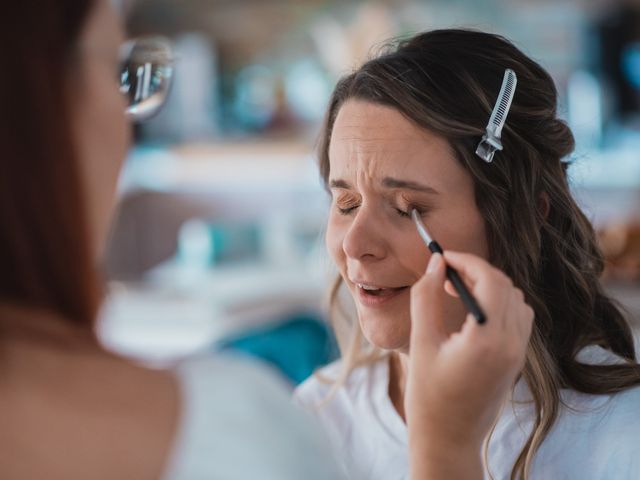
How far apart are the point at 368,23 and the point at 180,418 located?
10.7 ft

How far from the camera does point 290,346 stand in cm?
185

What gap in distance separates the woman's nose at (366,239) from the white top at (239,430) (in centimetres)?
39

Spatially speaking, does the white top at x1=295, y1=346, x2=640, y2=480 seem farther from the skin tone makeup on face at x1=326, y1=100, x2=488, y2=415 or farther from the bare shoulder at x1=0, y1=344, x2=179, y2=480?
the bare shoulder at x1=0, y1=344, x2=179, y2=480

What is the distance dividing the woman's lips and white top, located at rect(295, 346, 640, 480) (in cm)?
17

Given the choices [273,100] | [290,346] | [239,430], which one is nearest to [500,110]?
[239,430]

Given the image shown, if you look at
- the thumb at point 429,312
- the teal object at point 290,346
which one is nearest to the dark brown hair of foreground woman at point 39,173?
the thumb at point 429,312

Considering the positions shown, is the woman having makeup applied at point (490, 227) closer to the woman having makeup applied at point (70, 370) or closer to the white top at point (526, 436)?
the white top at point (526, 436)

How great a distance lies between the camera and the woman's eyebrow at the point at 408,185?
87 cm

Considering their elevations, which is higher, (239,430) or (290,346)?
(239,430)

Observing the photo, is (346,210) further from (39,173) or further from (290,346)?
(290,346)

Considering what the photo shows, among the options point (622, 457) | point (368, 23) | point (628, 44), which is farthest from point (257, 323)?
point (628, 44)

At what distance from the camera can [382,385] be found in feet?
3.37

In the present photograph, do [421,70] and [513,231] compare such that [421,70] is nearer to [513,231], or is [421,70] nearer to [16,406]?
[513,231]

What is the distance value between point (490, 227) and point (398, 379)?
26 centimetres
